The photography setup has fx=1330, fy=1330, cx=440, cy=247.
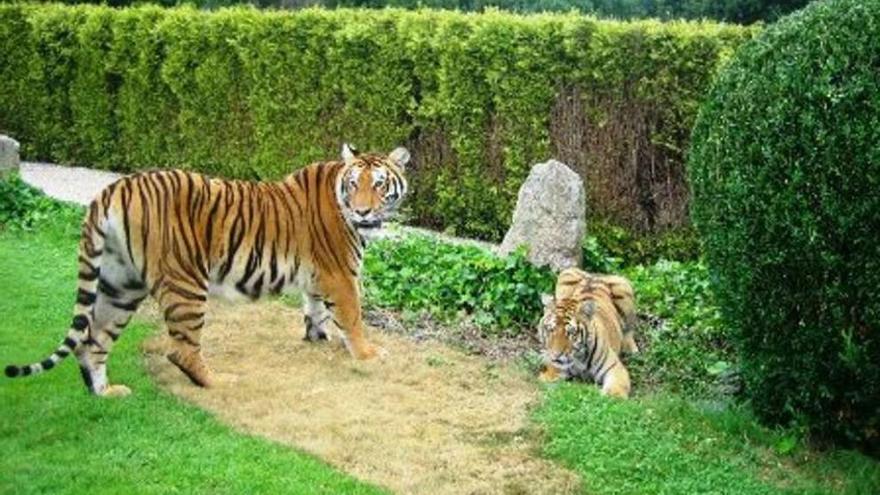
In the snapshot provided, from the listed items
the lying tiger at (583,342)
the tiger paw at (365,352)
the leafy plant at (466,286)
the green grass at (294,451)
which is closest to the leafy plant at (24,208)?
the leafy plant at (466,286)

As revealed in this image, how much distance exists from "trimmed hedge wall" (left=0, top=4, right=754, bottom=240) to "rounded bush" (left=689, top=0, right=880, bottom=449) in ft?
19.1

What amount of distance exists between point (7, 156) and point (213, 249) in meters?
8.78

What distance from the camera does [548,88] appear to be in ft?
48.0

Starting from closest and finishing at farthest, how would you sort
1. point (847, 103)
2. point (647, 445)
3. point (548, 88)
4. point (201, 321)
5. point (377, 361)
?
point (847, 103)
point (647, 445)
point (201, 321)
point (377, 361)
point (548, 88)

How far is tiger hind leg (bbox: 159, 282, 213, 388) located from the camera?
855cm

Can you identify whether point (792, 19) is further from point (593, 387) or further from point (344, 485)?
point (344, 485)

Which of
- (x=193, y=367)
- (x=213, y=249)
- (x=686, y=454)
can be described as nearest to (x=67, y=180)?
(x=213, y=249)

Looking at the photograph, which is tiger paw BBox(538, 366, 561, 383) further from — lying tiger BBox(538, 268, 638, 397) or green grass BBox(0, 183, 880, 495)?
green grass BBox(0, 183, 880, 495)

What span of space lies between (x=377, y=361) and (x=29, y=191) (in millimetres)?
7823

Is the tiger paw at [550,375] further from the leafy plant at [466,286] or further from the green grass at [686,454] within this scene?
the leafy plant at [466,286]

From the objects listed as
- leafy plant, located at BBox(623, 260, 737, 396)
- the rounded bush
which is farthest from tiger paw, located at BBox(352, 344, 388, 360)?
the rounded bush

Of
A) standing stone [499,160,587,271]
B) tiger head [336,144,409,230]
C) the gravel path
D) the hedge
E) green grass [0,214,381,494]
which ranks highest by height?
the hedge

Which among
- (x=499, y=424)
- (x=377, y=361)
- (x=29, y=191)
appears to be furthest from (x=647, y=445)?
(x=29, y=191)

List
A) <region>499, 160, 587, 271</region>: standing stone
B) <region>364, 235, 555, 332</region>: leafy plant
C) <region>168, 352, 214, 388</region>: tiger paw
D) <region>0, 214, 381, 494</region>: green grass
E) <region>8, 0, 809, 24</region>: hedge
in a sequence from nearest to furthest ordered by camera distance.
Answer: <region>0, 214, 381, 494</region>: green grass, <region>168, 352, 214, 388</region>: tiger paw, <region>364, 235, 555, 332</region>: leafy plant, <region>499, 160, 587, 271</region>: standing stone, <region>8, 0, 809, 24</region>: hedge
